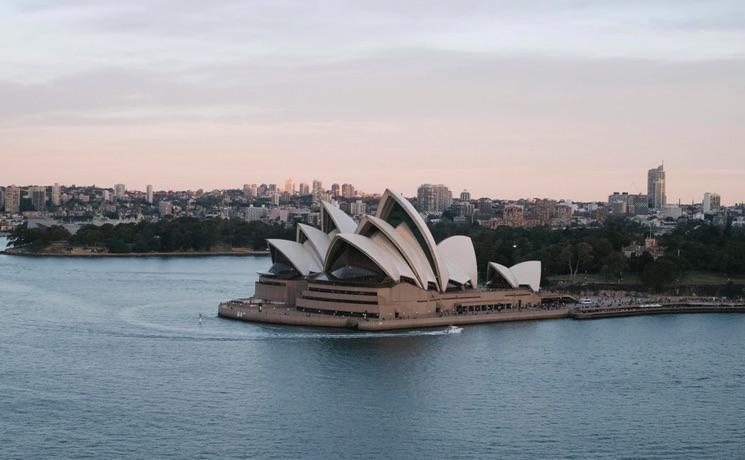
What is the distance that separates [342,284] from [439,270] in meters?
3.42

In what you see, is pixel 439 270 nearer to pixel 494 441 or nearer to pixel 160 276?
pixel 494 441

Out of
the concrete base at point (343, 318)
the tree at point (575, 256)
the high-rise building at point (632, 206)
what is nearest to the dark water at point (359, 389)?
the concrete base at point (343, 318)

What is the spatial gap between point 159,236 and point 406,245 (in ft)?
158

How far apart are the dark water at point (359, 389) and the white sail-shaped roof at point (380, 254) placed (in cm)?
318

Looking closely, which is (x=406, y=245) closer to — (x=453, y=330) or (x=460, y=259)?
(x=453, y=330)

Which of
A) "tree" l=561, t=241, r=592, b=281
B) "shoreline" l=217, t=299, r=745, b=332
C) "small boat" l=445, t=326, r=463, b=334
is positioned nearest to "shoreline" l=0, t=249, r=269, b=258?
"tree" l=561, t=241, r=592, b=281

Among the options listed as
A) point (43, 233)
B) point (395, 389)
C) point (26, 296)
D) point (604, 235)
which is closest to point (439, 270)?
point (395, 389)

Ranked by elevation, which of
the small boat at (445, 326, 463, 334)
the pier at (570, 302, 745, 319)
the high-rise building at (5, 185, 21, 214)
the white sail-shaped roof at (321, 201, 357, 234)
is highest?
the high-rise building at (5, 185, 21, 214)

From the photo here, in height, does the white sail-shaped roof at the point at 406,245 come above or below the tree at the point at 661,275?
above

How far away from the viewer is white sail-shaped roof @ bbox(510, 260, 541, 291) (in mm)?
42719

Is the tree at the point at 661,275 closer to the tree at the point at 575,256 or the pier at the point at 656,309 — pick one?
the pier at the point at 656,309

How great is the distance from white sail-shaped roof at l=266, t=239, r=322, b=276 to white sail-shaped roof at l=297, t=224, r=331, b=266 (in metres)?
0.25

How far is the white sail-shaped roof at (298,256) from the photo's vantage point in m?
40.8

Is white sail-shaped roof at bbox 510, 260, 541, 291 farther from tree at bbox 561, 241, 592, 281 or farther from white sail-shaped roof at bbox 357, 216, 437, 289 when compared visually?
tree at bbox 561, 241, 592, 281
